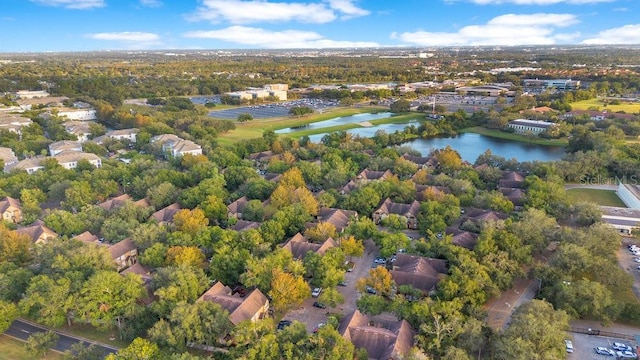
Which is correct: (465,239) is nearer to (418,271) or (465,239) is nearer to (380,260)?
(418,271)

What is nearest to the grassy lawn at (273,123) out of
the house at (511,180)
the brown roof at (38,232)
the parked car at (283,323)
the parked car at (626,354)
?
the brown roof at (38,232)

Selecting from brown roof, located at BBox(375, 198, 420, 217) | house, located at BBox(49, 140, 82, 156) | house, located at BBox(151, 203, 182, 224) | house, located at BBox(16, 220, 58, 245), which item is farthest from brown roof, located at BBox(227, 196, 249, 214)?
house, located at BBox(49, 140, 82, 156)

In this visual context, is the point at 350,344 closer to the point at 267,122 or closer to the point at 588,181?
the point at 588,181

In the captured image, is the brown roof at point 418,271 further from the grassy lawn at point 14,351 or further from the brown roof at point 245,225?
the grassy lawn at point 14,351

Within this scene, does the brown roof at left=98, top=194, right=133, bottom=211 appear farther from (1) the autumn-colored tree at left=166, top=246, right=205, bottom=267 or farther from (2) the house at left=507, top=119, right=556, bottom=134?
(2) the house at left=507, top=119, right=556, bottom=134

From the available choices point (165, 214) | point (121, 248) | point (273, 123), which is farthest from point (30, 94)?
point (121, 248)
